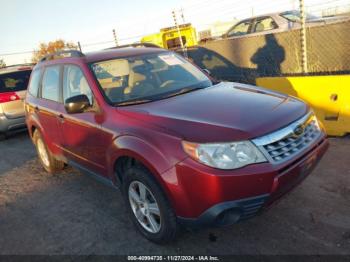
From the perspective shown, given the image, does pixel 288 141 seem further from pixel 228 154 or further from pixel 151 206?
pixel 151 206

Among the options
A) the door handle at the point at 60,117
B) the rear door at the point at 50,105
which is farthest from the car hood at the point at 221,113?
the rear door at the point at 50,105

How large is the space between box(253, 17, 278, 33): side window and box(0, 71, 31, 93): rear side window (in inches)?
261

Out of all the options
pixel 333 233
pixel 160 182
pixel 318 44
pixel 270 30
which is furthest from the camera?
pixel 270 30

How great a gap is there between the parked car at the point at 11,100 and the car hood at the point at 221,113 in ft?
19.6

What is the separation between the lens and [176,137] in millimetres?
2748

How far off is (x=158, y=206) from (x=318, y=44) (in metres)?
6.08

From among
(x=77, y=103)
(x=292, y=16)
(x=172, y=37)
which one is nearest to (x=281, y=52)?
(x=292, y=16)

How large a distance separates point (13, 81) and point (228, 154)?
296 inches

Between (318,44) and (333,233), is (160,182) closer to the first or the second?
(333,233)

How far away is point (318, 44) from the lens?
7461 mm

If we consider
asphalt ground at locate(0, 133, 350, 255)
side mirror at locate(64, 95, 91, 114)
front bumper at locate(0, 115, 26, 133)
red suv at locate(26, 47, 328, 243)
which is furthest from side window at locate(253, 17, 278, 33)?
side mirror at locate(64, 95, 91, 114)

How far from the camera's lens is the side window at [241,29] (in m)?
10.8

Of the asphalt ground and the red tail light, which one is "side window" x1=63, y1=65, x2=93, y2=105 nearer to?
the asphalt ground

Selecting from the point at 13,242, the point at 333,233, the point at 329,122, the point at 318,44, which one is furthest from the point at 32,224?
the point at 318,44
